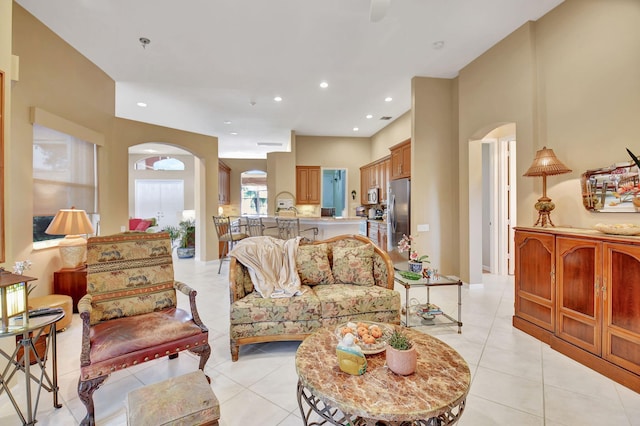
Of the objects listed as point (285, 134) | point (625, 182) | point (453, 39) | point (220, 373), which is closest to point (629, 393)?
point (625, 182)

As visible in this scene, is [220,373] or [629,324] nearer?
[629,324]

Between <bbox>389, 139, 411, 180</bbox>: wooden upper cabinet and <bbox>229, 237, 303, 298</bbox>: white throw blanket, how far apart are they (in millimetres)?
3126

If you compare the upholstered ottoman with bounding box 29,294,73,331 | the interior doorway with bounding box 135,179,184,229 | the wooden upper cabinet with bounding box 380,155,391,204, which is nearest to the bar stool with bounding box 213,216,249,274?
the upholstered ottoman with bounding box 29,294,73,331

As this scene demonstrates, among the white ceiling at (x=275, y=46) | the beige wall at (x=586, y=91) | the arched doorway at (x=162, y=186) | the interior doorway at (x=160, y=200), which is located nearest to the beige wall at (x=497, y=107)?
the beige wall at (x=586, y=91)

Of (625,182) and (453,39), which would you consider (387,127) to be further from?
(625,182)

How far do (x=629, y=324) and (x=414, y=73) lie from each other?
154 inches

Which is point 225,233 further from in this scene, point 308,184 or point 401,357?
point 401,357

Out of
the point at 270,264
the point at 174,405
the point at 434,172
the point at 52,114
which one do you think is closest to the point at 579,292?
the point at 434,172

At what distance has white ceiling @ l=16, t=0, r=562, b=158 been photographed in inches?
115

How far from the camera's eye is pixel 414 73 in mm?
4426

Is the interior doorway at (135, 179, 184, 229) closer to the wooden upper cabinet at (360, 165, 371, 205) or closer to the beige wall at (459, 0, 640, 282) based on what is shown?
the wooden upper cabinet at (360, 165, 371, 205)

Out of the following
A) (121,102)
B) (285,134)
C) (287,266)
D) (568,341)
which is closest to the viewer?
(568,341)

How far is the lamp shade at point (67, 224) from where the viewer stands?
123 inches

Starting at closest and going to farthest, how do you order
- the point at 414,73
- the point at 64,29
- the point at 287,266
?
the point at 287,266, the point at 64,29, the point at 414,73
